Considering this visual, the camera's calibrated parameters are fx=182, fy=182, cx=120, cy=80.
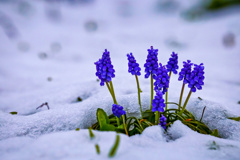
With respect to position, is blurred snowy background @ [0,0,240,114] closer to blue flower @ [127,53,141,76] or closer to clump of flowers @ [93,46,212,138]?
clump of flowers @ [93,46,212,138]

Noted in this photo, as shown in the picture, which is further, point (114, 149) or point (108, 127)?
point (108, 127)

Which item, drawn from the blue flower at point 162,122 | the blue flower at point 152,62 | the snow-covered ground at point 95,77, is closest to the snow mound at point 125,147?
the snow-covered ground at point 95,77

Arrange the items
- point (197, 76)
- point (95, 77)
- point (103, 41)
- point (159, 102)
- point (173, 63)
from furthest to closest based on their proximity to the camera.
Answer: point (103, 41) < point (95, 77) < point (173, 63) < point (197, 76) < point (159, 102)

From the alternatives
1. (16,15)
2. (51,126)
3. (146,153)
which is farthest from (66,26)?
(146,153)

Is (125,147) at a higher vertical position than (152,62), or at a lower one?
lower

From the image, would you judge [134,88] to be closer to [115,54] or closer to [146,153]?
[146,153]

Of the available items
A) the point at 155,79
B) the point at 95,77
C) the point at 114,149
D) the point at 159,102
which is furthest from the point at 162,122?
the point at 95,77

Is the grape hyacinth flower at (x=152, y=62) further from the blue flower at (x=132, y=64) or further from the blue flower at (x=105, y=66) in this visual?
the blue flower at (x=105, y=66)

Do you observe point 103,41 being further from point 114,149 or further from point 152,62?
point 114,149

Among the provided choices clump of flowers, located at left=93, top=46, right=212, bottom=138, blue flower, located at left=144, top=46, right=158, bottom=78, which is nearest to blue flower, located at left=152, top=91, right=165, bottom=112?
clump of flowers, located at left=93, top=46, right=212, bottom=138
